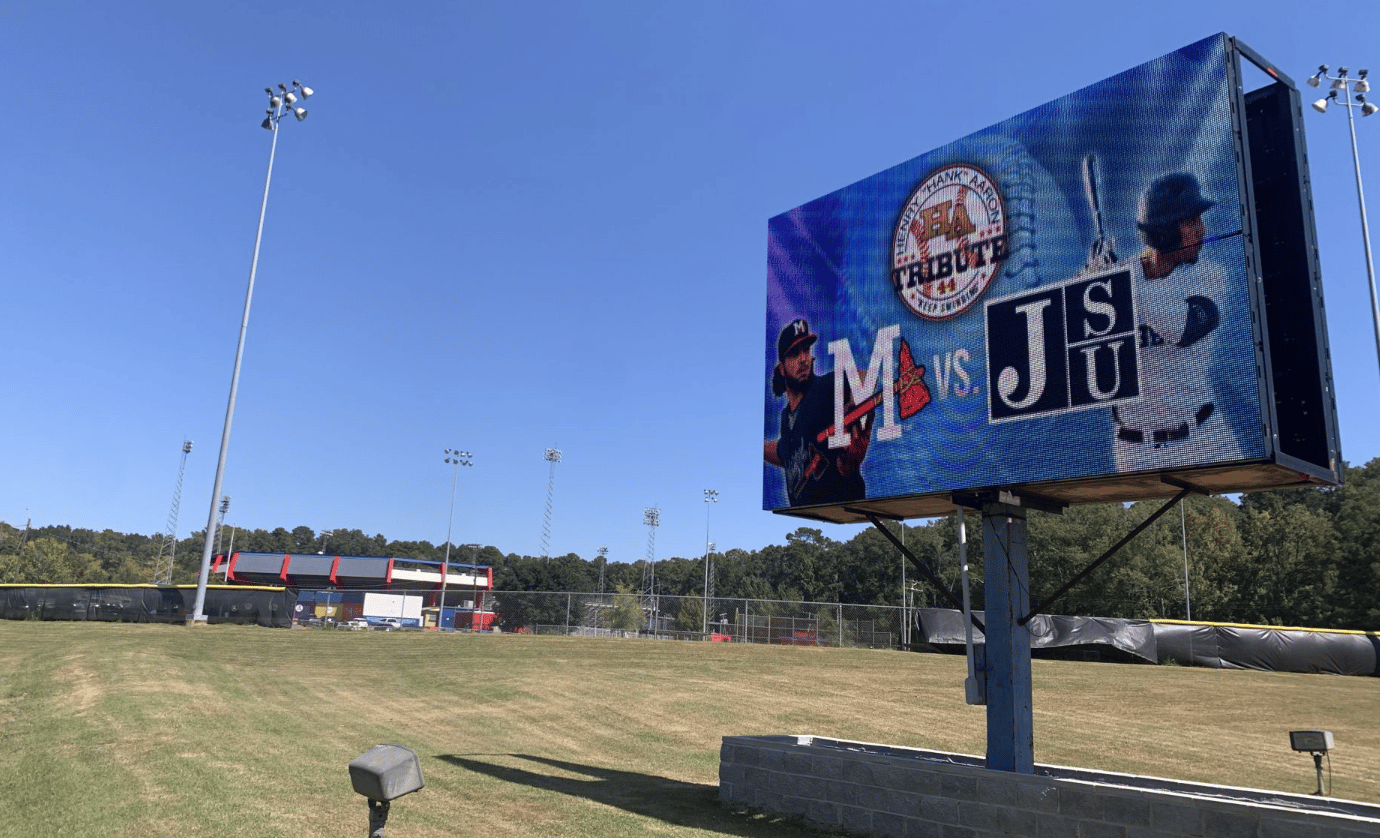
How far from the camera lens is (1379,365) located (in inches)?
1035

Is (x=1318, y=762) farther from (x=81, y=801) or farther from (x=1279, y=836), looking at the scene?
(x=81, y=801)

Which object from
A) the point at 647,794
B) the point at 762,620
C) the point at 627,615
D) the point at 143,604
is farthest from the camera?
the point at 627,615

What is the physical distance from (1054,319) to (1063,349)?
38 centimetres

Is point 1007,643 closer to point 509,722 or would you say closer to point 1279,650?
point 509,722

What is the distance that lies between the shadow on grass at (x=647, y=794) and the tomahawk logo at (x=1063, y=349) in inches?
220

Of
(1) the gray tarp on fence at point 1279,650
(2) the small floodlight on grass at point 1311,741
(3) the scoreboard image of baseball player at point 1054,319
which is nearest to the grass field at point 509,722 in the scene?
(2) the small floodlight on grass at point 1311,741

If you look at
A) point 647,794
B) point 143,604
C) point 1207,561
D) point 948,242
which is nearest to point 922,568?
point 948,242

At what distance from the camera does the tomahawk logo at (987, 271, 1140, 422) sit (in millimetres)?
9430

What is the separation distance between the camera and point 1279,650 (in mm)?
35375

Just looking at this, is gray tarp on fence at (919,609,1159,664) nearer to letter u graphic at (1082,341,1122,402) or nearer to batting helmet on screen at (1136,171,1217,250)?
letter u graphic at (1082,341,1122,402)

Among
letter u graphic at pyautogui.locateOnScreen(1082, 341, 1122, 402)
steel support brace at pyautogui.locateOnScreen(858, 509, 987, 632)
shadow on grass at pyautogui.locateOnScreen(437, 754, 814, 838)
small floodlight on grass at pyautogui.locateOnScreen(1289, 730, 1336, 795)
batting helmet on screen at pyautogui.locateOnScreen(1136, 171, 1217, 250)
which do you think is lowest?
shadow on grass at pyautogui.locateOnScreen(437, 754, 814, 838)

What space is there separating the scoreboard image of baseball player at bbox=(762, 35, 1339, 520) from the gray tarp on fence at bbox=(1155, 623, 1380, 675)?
30.4 metres

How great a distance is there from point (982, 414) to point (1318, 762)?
25.2 ft

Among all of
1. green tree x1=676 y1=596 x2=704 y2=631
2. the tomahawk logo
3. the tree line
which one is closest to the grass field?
the tomahawk logo
